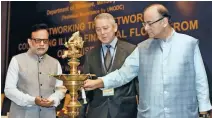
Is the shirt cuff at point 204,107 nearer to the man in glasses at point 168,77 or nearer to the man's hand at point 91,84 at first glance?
the man in glasses at point 168,77

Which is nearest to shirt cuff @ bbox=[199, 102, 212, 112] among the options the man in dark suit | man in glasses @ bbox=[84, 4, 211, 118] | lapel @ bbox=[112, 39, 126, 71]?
man in glasses @ bbox=[84, 4, 211, 118]

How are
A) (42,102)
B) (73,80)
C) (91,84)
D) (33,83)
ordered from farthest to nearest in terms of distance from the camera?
(33,83) < (42,102) < (91,84) < (73,80)

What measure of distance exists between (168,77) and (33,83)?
1091 millimetres

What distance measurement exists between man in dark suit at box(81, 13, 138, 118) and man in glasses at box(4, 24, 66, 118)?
1.21 ft

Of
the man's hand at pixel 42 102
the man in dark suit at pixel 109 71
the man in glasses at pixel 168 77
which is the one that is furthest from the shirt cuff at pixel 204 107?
the man's hand at pixel 42 102

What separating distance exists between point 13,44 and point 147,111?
251cm

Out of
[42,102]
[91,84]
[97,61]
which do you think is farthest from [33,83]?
[91,84]

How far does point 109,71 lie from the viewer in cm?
231

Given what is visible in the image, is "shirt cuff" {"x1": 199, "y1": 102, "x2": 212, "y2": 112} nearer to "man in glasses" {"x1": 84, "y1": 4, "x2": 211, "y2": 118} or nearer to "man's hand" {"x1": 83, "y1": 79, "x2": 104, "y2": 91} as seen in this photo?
"man in glasses" {"x1": 84, "y1": 4, "x2": 211, "y2": 118}

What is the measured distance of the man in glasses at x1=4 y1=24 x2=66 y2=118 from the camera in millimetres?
2570

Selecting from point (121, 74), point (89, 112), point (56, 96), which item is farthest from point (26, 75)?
point (121, 74)

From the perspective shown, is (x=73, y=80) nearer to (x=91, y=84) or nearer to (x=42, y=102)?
(x=91, y=84)

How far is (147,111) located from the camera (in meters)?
2.03

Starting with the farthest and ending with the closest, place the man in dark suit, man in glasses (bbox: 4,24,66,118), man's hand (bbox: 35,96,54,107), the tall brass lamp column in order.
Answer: man in glasses (bbox: 4,24,66,118) → man's hand (bbox: 35,96,54,107) → the man in dark suit → the tall brass lamp column
